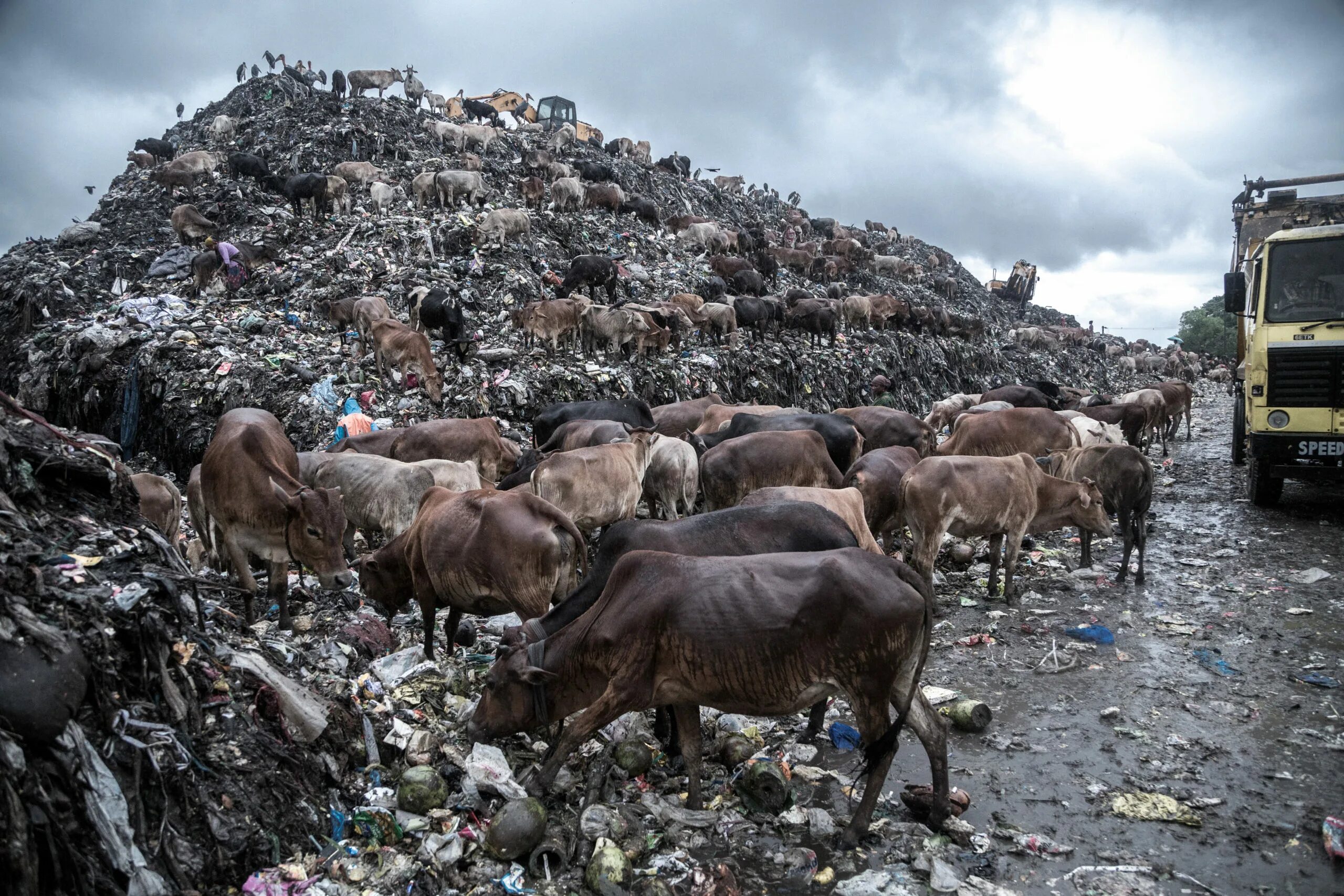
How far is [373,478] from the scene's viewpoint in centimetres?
884

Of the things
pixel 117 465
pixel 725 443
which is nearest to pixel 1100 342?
pixel 725 443

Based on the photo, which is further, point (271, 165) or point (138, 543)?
point (271, 165)

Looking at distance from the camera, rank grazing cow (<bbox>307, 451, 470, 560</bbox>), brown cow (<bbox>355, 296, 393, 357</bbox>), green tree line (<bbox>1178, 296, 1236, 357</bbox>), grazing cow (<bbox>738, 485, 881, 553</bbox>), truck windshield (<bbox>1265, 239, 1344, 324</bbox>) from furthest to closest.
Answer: green tree line (<bbox>1178, 296, 1236, 357</bbox>), brown cow (<bbox>355, 296, 393, 357</bbox>), truck windshield (<bbox>1265, 239, 1344, 324</bbox>), grazing cow (<bbox>307, 451, 470, 560</bbox>), grazing cow (<bbox>738, 485, 881, 553</bbox>)

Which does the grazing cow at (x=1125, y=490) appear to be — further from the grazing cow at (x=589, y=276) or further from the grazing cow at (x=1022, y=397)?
the grazing cow at (x=589, y=276)

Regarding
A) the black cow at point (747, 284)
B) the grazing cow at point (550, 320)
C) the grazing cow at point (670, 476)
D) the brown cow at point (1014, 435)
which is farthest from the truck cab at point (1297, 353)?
the black cow at point (747, 284)

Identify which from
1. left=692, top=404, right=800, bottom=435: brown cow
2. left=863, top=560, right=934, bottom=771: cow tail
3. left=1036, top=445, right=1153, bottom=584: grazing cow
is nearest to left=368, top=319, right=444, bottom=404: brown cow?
left=692, top=404, right=800, bottom=435: brown cow

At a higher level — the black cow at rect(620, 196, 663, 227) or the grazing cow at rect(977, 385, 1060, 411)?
the black cow at rect(620, 196, 663, 227)

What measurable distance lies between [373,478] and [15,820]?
6.28m

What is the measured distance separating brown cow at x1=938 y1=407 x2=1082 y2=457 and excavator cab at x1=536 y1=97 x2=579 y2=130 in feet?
129

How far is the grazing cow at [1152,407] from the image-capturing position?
17542 millimetres

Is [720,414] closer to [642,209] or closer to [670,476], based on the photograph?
[670,476]

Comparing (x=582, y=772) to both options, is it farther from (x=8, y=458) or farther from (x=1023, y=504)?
(x=1023, y=504)

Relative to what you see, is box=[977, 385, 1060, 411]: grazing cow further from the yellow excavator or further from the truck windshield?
the yellow excavator

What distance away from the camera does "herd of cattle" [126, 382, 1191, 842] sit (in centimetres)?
418
